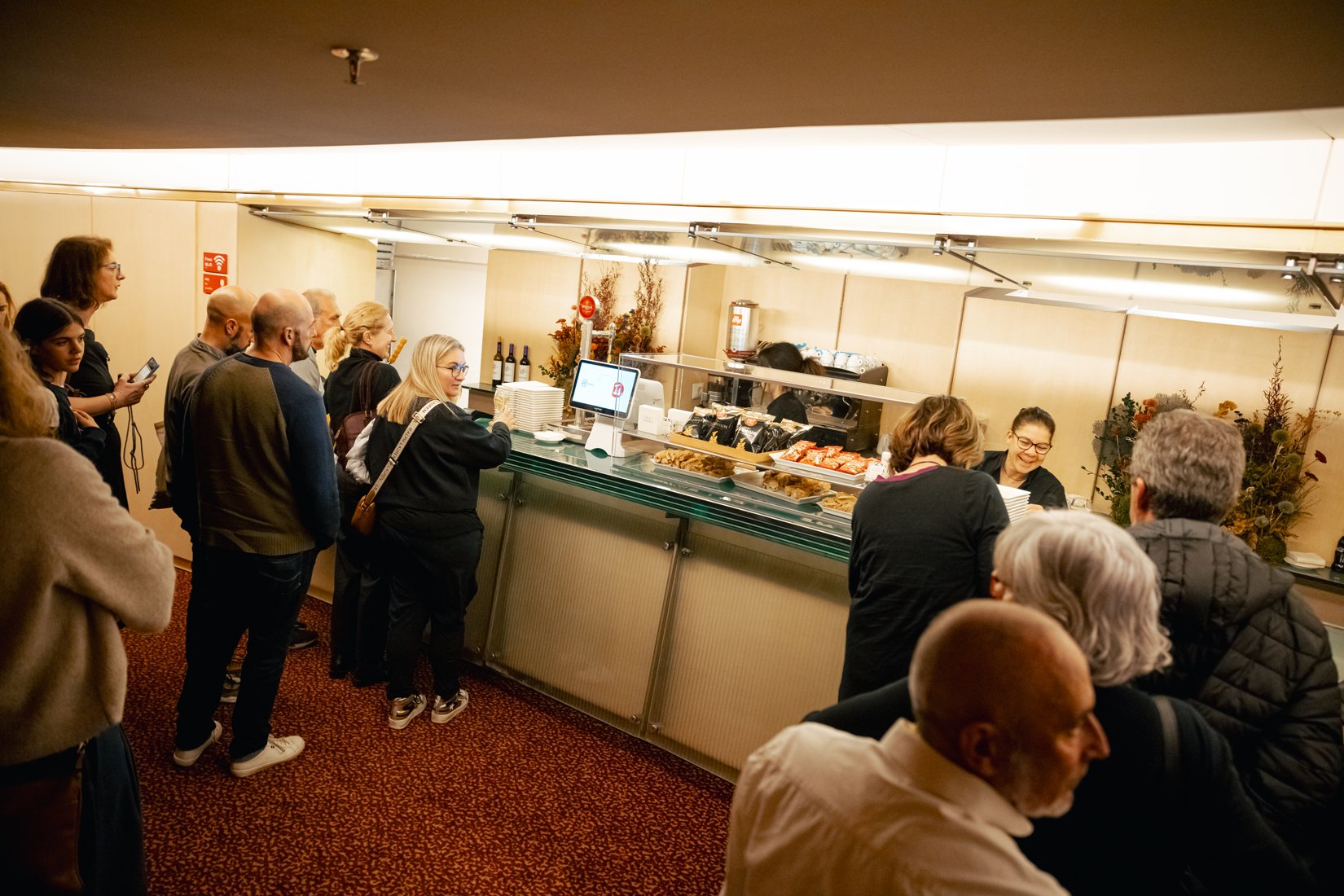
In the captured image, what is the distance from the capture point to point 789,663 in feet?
9.55

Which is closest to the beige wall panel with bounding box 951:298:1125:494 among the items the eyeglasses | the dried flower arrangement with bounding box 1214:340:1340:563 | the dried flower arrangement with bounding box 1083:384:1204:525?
the dried flower arrangement with bounding box 1083:384:1204:525

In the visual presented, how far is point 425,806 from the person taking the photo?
2732 mm

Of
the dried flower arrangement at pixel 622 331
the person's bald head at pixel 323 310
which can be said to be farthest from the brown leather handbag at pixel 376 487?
the dried flower arrangement at pixel 622 331

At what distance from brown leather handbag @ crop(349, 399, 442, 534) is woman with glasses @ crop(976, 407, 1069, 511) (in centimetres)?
230

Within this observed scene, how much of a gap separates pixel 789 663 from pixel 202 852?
1932 millimetres

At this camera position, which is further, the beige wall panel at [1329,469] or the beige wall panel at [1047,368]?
the beige wall panel at [1047,368]

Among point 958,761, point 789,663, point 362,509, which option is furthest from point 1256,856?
point 362,509

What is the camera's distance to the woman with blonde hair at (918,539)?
2.09 m

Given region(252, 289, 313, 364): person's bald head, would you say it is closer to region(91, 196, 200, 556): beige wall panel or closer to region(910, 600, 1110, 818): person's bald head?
region(910, 600, 1110, 818): person's bald head

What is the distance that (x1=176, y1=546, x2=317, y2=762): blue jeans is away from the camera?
263 cm

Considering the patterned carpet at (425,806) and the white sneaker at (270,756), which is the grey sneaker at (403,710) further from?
the white sneaker at (270,756)

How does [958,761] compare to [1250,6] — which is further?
[1250,6]

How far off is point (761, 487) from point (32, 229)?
17.0 ft

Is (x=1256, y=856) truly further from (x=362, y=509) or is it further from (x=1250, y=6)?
(x=362, y=509)
